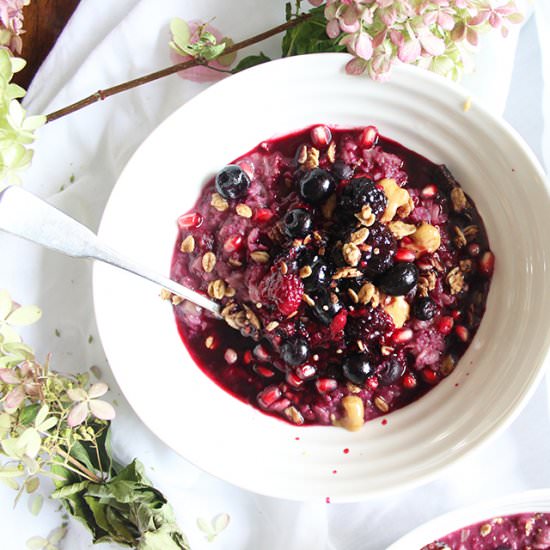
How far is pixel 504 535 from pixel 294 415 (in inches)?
28.3

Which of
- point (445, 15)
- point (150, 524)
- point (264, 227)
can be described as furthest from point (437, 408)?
point (445, 15)

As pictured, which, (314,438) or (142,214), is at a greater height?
(142,214)

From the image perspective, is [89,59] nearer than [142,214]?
No

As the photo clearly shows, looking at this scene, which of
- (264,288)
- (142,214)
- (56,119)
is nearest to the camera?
(264,288)

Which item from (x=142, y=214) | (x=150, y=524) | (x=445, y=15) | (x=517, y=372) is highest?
(x=445, y=15)

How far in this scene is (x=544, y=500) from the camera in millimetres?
1941

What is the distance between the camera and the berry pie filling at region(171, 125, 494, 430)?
67.9 inches

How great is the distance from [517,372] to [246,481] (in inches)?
29.2

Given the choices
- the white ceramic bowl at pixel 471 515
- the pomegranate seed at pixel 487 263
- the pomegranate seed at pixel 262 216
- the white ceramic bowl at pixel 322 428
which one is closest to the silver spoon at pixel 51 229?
the white ceramic bowl at pixel 322 428

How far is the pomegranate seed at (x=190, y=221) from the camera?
1909 millimetres

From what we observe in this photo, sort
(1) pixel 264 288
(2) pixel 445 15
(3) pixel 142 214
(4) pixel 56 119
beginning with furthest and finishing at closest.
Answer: (4) pixel 56 119, (3) pixel 142 214, (1) pixel 264 288, (2) pixel 445 15

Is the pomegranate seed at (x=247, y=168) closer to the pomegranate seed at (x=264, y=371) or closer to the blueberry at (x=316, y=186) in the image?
the blueberry at (x=316, y=186)

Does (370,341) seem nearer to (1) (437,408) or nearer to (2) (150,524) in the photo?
(1) (437,408)

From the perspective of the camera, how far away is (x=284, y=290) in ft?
5.51
